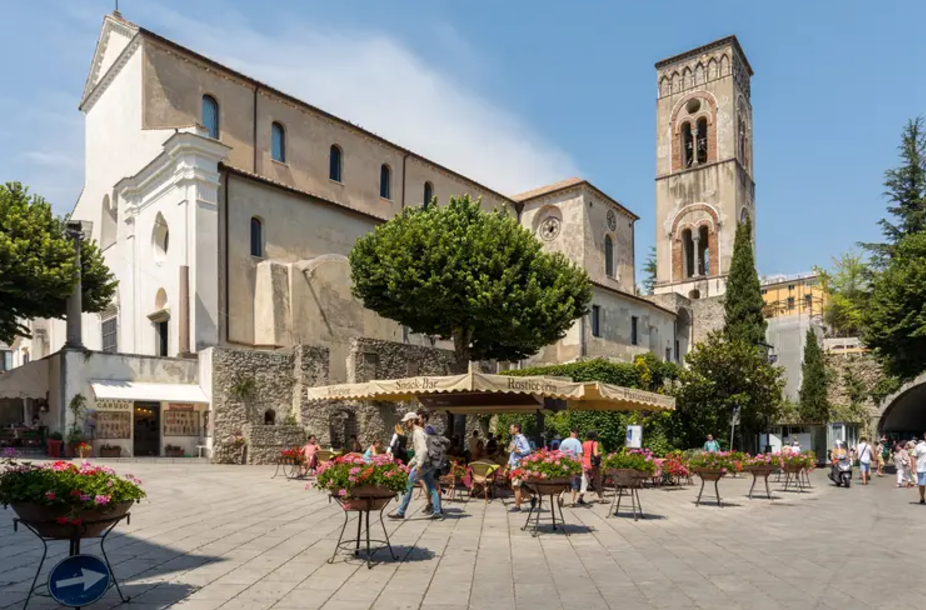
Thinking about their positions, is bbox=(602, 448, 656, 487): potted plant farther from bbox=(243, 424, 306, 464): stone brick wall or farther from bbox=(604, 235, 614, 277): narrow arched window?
bbox=(604, 235, 614, 277): narrow arched window

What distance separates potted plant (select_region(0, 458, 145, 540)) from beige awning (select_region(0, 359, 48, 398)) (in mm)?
21022

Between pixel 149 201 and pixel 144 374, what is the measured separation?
8884 mm

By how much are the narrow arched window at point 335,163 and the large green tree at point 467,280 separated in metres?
10.4

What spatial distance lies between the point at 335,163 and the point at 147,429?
54.8ft

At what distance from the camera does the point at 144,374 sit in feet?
83.8

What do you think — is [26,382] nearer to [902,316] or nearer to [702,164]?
[902,316]

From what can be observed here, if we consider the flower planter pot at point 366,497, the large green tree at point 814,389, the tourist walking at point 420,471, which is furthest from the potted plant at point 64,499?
the large green tree at point 814,389

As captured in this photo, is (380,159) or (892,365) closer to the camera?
(892,365)

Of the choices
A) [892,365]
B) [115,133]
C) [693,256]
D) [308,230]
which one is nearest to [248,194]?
[308,230]

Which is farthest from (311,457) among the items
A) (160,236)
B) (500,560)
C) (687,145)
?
(687,145)

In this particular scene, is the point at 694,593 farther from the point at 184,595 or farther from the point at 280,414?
the point at 280,414

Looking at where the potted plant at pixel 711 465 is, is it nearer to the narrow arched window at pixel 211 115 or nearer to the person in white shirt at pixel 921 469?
the person in white shirt at pixel 921 469

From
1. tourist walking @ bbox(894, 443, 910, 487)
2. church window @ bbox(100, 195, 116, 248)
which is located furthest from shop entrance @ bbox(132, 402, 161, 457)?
tourist walking @ bbox(894, 443, 910, 487)

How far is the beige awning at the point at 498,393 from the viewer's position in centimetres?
1534
